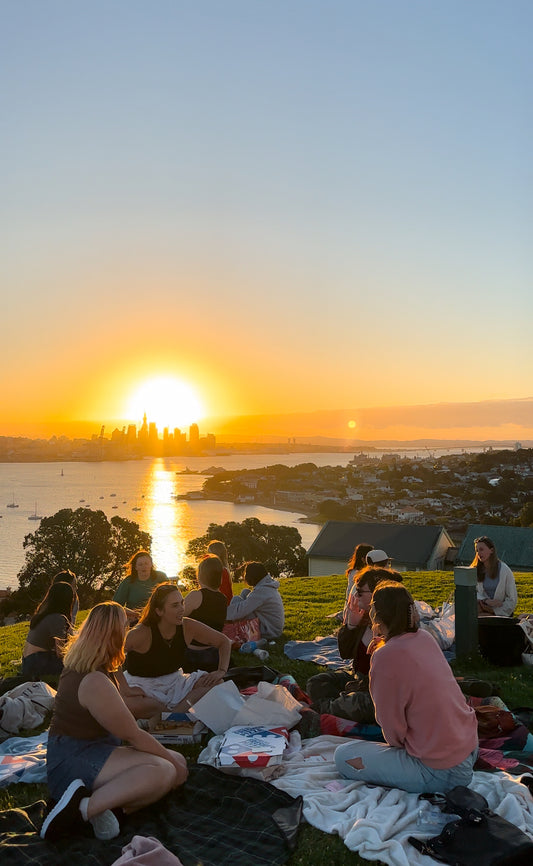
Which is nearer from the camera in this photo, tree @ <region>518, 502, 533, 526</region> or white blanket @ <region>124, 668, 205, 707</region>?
white blanket @ <region>124, 668, 205, 707</region>

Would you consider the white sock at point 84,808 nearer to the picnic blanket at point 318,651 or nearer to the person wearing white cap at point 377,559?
the picnic blanket at point 318,651

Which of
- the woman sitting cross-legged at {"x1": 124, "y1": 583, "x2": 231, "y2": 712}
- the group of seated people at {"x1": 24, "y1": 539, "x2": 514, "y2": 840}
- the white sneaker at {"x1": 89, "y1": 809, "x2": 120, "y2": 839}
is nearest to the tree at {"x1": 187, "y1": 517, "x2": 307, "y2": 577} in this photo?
the woman sitting cross-legged at {"x1": 124, "y1": 583, "x2": 231, "y2": 712}

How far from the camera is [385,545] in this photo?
33.4 metres

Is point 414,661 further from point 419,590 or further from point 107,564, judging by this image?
point 107,564

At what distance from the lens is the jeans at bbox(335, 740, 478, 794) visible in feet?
13.8

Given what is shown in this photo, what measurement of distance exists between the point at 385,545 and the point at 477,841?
1197 inches

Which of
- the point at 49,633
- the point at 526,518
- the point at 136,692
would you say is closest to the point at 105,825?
the point at 136,692

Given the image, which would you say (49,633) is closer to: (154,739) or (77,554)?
(154,739)

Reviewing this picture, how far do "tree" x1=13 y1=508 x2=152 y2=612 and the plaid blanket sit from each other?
2638 cm

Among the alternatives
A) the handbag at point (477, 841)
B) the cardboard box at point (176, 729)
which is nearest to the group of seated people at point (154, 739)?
the handbag at point (477, 841)

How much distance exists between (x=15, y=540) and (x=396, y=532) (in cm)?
4439

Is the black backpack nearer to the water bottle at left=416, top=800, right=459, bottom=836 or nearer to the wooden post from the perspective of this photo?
the wooden post

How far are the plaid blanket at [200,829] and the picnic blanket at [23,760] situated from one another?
0.62 meters

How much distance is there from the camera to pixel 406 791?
4.27 metres
